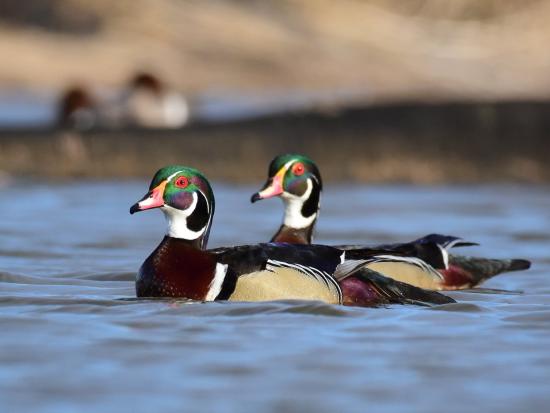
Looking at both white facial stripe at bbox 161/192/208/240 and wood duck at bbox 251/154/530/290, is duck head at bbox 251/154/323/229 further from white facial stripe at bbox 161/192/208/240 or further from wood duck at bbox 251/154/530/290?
white facial stripe at bbox 161/192/208/240

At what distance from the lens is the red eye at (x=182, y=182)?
8.02m

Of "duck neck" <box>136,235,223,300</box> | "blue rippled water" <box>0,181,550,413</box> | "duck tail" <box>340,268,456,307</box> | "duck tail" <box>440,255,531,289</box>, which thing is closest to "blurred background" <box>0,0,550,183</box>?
"blue rippled water" <box>0,181,550,413</box>

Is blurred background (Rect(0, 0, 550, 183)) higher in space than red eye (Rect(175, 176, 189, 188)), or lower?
higher

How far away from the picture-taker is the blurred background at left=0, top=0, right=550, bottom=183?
702 inches

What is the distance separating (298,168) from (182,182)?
4.78 ft

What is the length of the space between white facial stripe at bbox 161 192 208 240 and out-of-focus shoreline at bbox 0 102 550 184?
9.24 metres

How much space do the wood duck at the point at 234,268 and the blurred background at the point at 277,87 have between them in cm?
931

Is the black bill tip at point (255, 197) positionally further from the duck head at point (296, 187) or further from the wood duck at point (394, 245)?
the duck head at point (296, 187)

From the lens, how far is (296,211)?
9445 millimetres

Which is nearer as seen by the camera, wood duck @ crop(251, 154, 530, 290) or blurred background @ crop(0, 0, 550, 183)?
wood duck @ crop(251, 154, 530, 290)

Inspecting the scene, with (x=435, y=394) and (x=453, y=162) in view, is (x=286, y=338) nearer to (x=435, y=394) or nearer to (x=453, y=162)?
(x=435, y=394)

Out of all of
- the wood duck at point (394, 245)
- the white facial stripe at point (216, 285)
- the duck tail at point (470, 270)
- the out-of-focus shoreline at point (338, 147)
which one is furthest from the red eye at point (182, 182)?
the out-of-focus shoreline at point (338, 147)

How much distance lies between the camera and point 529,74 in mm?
34125

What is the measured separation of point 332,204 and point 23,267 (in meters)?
5.38
